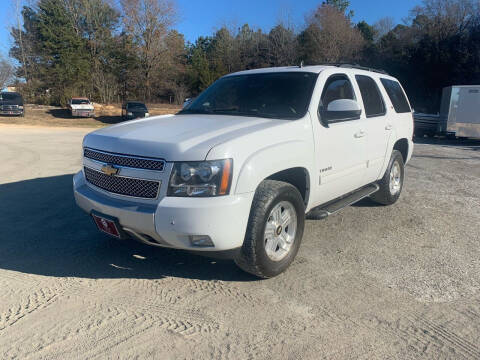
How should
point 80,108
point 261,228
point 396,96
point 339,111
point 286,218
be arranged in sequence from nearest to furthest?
point 261,228, point 286,218, point 339,111, point 396,96, point 80,108

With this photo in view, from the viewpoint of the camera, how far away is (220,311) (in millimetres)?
3109

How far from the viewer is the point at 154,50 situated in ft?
161

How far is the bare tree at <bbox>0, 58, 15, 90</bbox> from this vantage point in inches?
1705

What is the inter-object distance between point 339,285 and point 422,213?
2.86 metres

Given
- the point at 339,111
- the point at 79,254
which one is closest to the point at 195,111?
the point at 339,111

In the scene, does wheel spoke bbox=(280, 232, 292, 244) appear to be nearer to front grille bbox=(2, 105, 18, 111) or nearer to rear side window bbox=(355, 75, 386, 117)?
rear side window bbox=(355, 75, 386, 117)

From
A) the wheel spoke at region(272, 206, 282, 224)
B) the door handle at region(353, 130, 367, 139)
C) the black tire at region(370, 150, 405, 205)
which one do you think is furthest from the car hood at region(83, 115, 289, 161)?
the black tire at region(370, 150, 405, 205)

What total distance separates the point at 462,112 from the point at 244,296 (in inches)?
656

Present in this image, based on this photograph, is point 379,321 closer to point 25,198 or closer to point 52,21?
point 25,198

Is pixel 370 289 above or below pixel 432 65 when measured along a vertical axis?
below

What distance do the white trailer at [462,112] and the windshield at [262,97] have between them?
1474cm

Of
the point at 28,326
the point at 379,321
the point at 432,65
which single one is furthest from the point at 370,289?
the point at 432,65

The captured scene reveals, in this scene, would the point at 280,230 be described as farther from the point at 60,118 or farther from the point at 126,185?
the point at 60,118

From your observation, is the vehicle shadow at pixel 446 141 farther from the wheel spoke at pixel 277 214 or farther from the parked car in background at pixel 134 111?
the parked car in background at pixel 134 111
